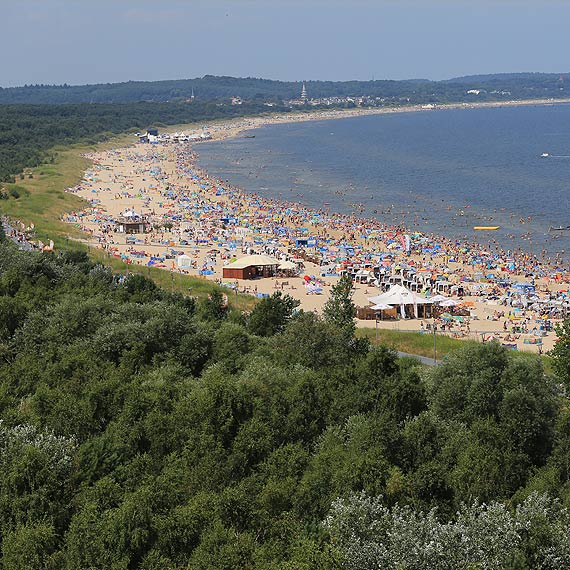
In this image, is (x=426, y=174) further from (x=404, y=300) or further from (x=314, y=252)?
(x=404, y=300)

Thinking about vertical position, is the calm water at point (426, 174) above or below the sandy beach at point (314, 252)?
above

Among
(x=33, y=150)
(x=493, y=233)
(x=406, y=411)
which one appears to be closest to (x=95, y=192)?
(x=33, y=150)

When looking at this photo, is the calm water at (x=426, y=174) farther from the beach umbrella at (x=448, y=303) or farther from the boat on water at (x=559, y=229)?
the beach umbrella at (x=448, y=303)

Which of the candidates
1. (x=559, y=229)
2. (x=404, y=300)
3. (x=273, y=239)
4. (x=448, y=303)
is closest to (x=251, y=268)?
(x=404, y=300)

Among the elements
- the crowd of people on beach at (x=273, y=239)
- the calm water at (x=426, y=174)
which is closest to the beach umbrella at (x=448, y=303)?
the crowd of people on beach at (x=273, y=239)

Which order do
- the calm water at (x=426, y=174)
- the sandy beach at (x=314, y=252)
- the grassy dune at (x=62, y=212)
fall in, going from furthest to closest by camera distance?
the calm water at (x=426, y=174)
the grassy dune at (x=62, y=212)
the sandy beach at (x=314, y=252)

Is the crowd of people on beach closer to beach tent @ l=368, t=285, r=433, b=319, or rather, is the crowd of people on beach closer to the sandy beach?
the sandy beach
